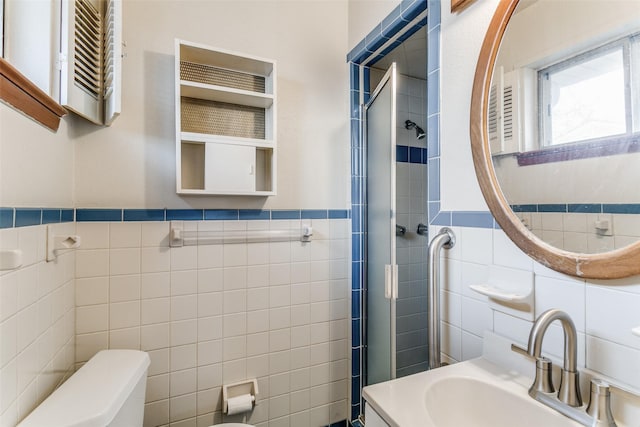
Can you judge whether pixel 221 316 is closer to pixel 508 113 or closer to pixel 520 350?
pixel 520 350

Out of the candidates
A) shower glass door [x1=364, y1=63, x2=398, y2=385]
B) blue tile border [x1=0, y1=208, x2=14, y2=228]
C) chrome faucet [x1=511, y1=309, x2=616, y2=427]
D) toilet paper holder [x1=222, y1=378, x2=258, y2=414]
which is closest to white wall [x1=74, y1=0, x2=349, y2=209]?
shower glass door [x1=364, y1=63, x2=398, y2=385]

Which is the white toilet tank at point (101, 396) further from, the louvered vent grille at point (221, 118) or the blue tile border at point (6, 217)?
the louvered vent grille at point (221, 118)

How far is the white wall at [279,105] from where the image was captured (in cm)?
127

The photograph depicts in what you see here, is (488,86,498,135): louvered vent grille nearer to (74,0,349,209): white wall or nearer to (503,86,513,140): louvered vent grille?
(503,86,513,140): louvered vent grille

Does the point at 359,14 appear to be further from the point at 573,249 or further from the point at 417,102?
the point at 573,249

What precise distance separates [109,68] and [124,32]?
0.30 m

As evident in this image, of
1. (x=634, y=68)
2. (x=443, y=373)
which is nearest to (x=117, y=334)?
(x=443, y=373)

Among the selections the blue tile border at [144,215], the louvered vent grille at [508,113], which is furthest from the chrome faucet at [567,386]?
the blue tile border at [144,215]

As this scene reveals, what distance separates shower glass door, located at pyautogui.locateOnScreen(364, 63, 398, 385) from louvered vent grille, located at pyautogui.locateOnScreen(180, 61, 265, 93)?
23.4 inches

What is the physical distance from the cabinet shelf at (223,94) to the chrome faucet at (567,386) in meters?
1.30

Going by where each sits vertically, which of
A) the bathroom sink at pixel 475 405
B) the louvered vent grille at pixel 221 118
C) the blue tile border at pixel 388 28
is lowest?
the bathroom sink at pixel 475 405

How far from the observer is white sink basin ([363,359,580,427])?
64cm

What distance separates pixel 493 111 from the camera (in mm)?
869

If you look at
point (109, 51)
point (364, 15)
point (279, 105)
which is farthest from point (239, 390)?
point (364, 15)
